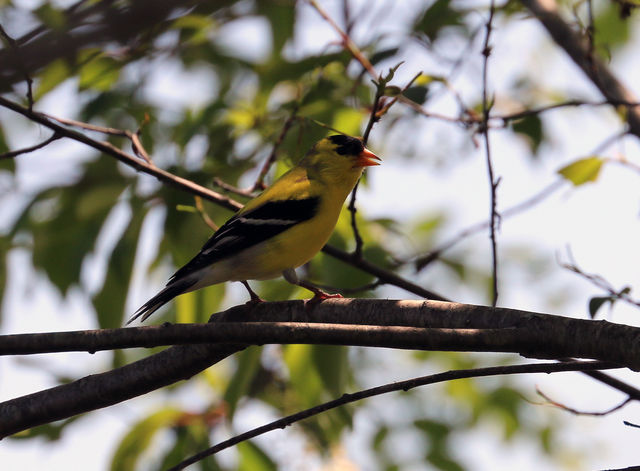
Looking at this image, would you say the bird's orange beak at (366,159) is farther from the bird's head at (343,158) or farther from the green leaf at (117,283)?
the green leaf at (117,283)

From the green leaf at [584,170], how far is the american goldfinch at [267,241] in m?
1.22

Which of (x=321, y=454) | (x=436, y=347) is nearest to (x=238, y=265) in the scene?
(x=321, y=454)

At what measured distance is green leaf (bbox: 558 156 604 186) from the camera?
3.79 m

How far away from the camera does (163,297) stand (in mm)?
3791

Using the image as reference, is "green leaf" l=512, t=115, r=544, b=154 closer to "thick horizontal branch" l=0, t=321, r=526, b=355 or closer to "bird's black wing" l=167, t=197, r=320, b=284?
"bird's black wing" l=167, t=197, r=320, b=284

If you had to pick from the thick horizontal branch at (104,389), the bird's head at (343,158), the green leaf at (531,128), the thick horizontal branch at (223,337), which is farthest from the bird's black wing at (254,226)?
the thick horizontal branch at (223,337)

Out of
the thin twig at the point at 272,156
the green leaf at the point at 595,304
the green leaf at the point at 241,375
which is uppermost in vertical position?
the thin twig at the point at 272,156

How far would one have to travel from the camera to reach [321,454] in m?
5.05

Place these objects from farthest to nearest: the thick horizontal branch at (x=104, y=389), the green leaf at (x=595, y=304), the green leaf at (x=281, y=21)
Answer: the green leaf at (x=281, y=21), the green leaf at (x=595, y=304), the thick horizontal branch at (x=104, y=389)

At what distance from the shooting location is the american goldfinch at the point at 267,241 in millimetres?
3947

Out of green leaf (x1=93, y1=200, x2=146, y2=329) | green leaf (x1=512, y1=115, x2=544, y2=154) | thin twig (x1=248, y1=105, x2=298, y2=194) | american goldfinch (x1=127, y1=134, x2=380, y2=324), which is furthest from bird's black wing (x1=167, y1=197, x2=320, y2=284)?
green leaf (x1=512, y1=115, x2=544, y2=154)

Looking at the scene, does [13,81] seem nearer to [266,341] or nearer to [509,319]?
[266,341]

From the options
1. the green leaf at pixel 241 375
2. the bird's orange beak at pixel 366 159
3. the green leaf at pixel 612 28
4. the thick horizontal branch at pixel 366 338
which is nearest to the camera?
the thick horizontal branch at pixel 366 338

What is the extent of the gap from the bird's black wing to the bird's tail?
0.53 feet
